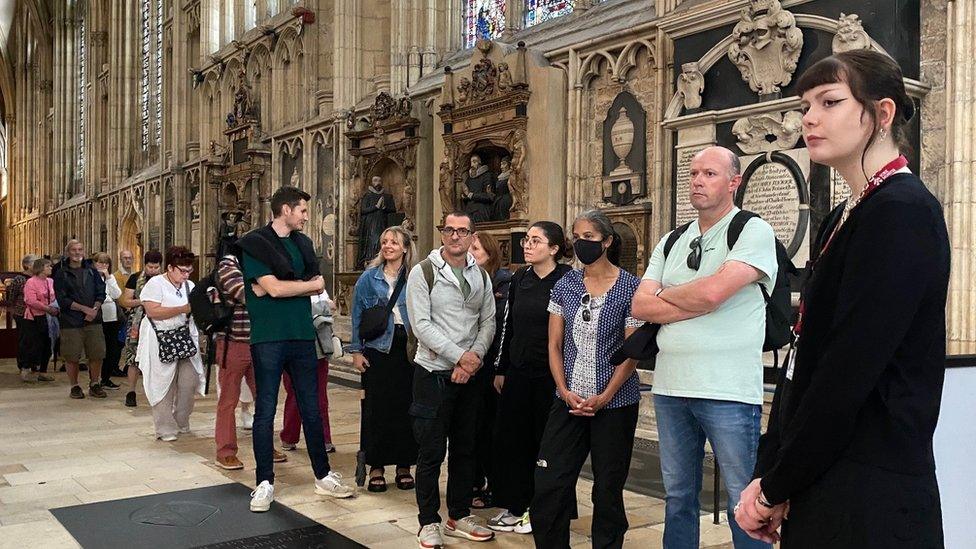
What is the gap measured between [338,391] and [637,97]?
4518 millimetres

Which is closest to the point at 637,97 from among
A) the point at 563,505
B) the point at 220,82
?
the point at 563,505

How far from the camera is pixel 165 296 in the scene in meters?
6.83

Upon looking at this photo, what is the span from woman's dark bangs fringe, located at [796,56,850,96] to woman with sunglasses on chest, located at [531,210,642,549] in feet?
5.79

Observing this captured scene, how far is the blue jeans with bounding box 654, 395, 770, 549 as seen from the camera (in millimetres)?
2771

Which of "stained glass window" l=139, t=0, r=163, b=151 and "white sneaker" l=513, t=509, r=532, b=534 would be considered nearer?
"white sneaker" l=513, t=509, r=532, b=534

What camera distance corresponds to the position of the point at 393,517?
178 inches

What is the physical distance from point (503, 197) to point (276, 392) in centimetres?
595

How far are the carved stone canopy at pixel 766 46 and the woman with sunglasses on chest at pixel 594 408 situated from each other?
4302 millimetres

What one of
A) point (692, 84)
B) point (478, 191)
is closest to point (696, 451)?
point (692, 84)

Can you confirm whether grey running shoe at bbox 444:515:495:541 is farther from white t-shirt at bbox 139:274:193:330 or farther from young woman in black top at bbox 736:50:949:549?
white t-shirt at bbox 139:274:193:330

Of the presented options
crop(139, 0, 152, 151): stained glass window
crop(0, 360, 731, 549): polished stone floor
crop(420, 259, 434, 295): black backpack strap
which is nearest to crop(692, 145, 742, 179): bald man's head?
crop(420, 259, 434, 295): black backpack strap

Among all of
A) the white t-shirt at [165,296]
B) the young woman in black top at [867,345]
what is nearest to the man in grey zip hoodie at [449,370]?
the young woman in black top at [867,345]

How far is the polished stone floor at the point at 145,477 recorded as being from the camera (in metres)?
4.21

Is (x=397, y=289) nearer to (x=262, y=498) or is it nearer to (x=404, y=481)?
(x=404, y=481)
